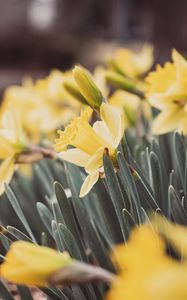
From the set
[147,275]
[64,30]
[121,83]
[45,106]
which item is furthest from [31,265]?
[64,30]

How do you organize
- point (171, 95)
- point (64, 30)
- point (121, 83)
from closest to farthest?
point (171, 95) < point (121, 83) < point (64, 30)

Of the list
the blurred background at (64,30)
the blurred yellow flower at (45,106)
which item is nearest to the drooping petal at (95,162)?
the blurred yellow flower at (45,106)

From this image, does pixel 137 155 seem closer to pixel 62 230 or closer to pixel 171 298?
pixel 62 230

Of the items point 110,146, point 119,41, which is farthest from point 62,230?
point 119,41

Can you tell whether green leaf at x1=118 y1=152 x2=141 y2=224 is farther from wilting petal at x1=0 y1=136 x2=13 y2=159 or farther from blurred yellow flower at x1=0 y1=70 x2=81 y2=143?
blurred yellow flower at x1=0 y1=70 x2=81 y2=143

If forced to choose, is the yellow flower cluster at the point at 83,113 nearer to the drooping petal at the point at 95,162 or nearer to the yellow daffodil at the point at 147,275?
the drooping petal at the point at 95,162

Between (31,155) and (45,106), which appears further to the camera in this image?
(45,106)

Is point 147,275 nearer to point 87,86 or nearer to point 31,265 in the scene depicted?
point 31,265
